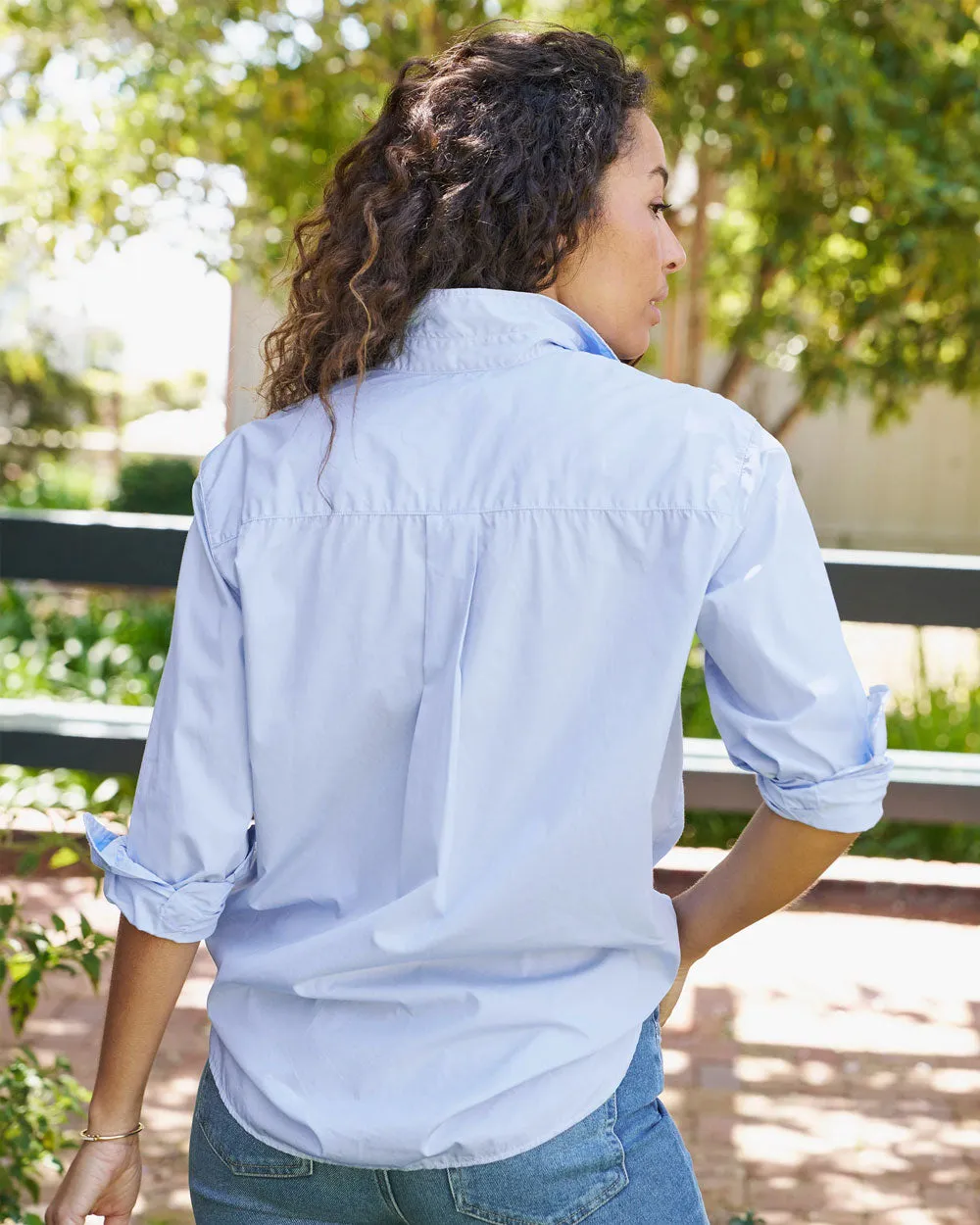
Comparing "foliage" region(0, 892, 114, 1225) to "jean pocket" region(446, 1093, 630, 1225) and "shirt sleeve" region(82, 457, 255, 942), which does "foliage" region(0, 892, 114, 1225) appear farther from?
"jean pocket" region(446, 1093, 630, 1225)

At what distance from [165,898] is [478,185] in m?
0.69

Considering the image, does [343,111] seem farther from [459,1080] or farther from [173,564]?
[459,1080]

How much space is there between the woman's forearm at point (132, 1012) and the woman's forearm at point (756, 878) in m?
0.47

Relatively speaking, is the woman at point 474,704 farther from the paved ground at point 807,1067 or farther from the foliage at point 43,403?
the foliage at point 43,403

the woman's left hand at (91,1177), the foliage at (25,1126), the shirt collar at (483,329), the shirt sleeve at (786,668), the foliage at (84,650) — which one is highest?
the shirt collar at (483,329)

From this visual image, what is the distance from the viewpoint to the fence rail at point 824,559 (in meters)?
4.21

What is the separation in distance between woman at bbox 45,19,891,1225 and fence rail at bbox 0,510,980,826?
3.01m

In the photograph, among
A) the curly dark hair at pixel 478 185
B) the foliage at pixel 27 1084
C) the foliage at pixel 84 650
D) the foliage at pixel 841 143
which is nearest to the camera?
the curly dark hair at pixel 478 185

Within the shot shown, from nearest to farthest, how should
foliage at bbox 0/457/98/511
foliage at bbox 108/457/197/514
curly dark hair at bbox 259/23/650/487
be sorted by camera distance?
curly dark hair at bbox 259/23/650/487, foliage at bbox 0/457/98/511, foliage at bbox 108/457/197/514

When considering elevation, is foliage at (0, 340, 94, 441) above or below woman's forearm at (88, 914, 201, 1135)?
below

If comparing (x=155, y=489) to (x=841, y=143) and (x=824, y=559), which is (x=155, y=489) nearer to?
(x=841, y=143)

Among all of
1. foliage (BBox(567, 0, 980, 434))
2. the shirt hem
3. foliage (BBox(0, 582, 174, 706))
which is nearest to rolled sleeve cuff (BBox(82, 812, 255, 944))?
the shirt hem

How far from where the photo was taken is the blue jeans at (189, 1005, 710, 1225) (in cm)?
121

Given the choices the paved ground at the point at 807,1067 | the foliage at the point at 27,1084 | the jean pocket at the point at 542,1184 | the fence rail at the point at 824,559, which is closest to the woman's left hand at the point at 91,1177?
the jean pocket at the point at 542,1184
